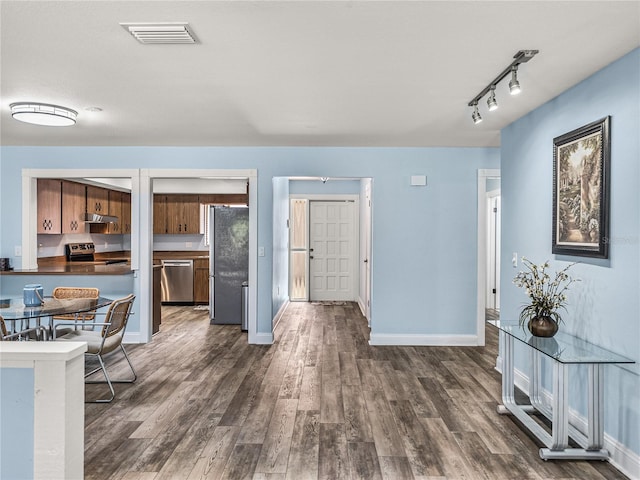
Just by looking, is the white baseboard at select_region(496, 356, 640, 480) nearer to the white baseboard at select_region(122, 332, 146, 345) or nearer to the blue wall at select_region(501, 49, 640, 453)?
the blue wall at select_region(501, 49, 640, 453)

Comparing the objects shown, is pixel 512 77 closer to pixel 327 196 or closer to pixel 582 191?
pixel 582 191

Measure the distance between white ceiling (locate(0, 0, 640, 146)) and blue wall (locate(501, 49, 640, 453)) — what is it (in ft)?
0.47

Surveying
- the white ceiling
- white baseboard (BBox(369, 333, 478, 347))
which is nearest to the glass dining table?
the white ceiling

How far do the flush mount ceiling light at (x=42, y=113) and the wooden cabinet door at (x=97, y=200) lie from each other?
3.88 m

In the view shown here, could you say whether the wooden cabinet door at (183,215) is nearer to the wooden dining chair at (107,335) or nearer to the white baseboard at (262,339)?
the white baseboard at (262,339)

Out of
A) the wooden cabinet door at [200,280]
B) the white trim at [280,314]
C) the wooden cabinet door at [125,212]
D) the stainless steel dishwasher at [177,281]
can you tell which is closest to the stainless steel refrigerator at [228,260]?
the white trim at [280,314]

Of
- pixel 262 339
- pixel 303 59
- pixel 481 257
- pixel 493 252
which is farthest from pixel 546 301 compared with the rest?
pixel 493 252

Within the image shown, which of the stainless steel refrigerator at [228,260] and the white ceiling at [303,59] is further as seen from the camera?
the stainless steel refrigerator at [228,260]

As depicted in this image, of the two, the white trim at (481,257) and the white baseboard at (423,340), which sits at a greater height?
the white trim at (481,257)

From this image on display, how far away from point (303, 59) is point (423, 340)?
372 centimetres

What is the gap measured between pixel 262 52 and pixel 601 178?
2165mm

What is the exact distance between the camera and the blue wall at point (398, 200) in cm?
512

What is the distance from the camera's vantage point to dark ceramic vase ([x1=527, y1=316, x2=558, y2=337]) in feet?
9.04

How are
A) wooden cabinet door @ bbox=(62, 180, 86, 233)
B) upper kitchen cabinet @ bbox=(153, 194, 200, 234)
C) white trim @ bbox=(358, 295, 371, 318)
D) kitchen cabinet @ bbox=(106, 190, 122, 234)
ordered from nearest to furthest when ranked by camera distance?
1. wooden cabinet door @ bbox=(62, 180, 86, 233)
2. white trim @ bbox=(358, 295, 371, 318)
3. kitchen cabinet @ bbox=(106, 190, 122, 234)
4. upper kitchen cabinet @ bbox=(153, 194, 200, 234)
